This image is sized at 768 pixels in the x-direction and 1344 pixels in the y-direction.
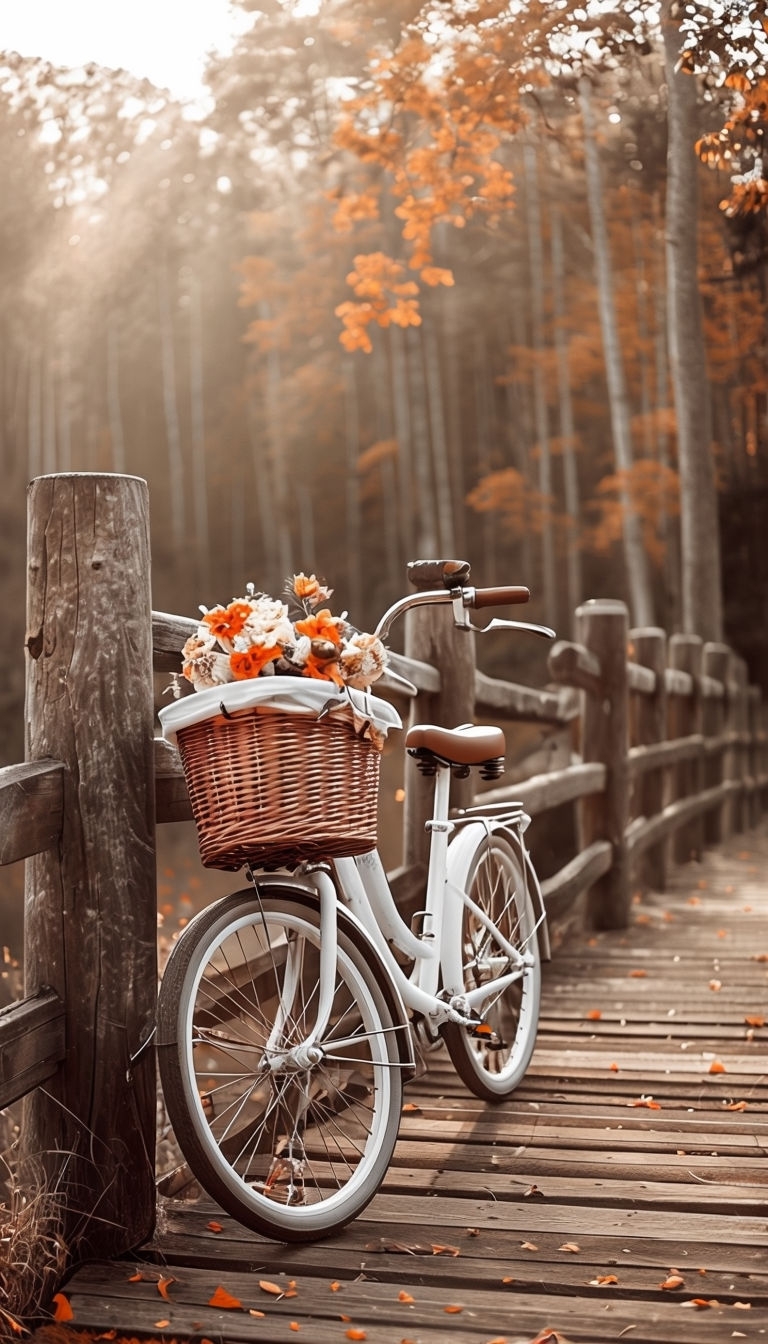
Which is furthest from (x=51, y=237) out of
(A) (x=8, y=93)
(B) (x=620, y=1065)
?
(B) (x=620, y=1065)

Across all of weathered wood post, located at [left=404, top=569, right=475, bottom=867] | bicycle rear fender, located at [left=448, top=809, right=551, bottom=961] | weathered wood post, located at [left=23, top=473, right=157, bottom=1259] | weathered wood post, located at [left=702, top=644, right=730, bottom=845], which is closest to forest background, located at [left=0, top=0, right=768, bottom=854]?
weathered wood post, located at [left=702, top=644, right=730, bottom=845]

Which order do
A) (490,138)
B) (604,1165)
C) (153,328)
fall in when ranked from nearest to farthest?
(604,1165)
(490,138)
(153,328)

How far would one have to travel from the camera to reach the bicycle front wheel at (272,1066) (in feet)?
8.12

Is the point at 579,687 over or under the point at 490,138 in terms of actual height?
under

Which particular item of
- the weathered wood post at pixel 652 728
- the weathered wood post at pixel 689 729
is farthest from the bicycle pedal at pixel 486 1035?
the weathered wood post at pixel 689 729

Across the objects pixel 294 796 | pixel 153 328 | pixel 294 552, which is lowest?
pixel 294 796

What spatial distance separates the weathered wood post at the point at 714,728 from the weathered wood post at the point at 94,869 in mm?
7555

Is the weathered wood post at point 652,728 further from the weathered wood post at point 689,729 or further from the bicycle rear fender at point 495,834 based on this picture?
the bicycle rear fender at point 495,834

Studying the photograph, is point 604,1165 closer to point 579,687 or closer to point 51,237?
point 579,687

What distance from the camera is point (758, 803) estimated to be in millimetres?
14203

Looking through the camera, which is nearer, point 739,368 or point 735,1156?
point 735,1156

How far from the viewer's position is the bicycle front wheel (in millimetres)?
2475

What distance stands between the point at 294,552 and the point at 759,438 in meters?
9.93

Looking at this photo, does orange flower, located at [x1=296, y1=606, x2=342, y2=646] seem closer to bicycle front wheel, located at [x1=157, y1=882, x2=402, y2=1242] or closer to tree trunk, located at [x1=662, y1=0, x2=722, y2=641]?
bicycle front wheel, located at [x1=157, y1=882, x2=402, y2=1242]
